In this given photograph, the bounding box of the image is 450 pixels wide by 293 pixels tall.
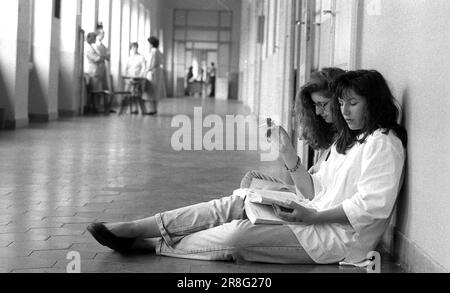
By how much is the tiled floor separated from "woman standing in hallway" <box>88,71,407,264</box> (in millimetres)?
56

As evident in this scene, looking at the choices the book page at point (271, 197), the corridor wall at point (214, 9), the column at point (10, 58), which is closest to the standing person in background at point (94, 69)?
the column at point (10, 58)

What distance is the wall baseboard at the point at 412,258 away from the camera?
222 cm

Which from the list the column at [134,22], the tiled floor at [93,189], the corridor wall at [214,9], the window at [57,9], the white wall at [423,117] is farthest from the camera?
the corridor wall at [214,9]

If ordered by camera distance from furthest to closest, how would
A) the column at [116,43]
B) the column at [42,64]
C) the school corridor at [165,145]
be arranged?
the column at [116,43] → the column at [42,64] → the school corridor at [165,145]

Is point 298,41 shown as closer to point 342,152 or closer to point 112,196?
point 112,196

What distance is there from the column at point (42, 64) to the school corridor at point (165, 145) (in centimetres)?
1

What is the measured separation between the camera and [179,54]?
110ft

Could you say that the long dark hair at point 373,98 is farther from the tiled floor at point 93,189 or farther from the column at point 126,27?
the column at point 126,27

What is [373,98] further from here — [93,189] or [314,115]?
[93,189]

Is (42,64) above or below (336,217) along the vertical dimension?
above

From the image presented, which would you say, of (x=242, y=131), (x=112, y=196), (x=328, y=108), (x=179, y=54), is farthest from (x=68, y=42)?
(x=179, y=54)

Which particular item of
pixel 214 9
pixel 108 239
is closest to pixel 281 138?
pixel 108 239

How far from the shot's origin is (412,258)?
8.07 feet

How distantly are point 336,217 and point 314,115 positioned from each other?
0.55 m
